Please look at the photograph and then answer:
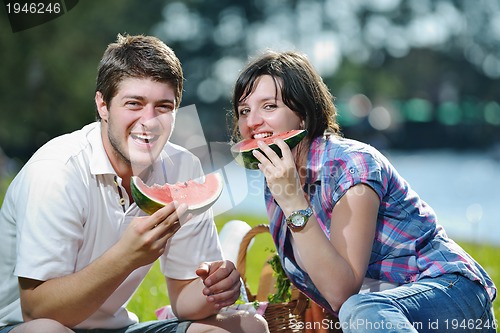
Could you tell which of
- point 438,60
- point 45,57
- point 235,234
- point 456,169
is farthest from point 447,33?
point 235,234

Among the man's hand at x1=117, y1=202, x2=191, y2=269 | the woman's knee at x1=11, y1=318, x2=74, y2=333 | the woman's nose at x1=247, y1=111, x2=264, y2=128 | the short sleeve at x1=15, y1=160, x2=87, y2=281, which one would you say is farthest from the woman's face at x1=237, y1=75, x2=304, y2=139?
the woman's knee at x1=11, y1=318, x2=74, y2=333

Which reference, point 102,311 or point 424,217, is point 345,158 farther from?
point 102,311

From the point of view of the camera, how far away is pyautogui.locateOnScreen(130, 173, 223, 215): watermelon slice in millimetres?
2918

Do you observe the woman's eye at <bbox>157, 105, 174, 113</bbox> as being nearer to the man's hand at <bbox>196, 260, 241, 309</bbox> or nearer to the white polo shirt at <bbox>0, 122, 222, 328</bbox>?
the white polo shirt at <bbox>0, 122, 222, 328</bbox>

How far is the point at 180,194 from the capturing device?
306cm

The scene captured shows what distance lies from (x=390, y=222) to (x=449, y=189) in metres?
20.5

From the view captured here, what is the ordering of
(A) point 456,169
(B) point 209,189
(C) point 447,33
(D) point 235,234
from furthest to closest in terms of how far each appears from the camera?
1. (C) point 447,33
2. (A) point 456,169
3. (D) point 235,234
4. (B) point 209,189

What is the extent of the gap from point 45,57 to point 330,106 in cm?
2013

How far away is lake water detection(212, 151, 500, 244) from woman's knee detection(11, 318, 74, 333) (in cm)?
85

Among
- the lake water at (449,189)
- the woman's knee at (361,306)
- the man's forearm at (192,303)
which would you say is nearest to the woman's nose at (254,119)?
the lake water at (449,189)

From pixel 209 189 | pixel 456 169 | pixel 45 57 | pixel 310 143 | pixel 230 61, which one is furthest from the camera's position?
pixel 230 61

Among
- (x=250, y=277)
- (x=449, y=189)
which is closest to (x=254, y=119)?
(x=250, y=277)

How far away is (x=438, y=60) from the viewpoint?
148 feet

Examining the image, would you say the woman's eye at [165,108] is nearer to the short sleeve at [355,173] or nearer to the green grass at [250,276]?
the short sleeve at [355,173]
